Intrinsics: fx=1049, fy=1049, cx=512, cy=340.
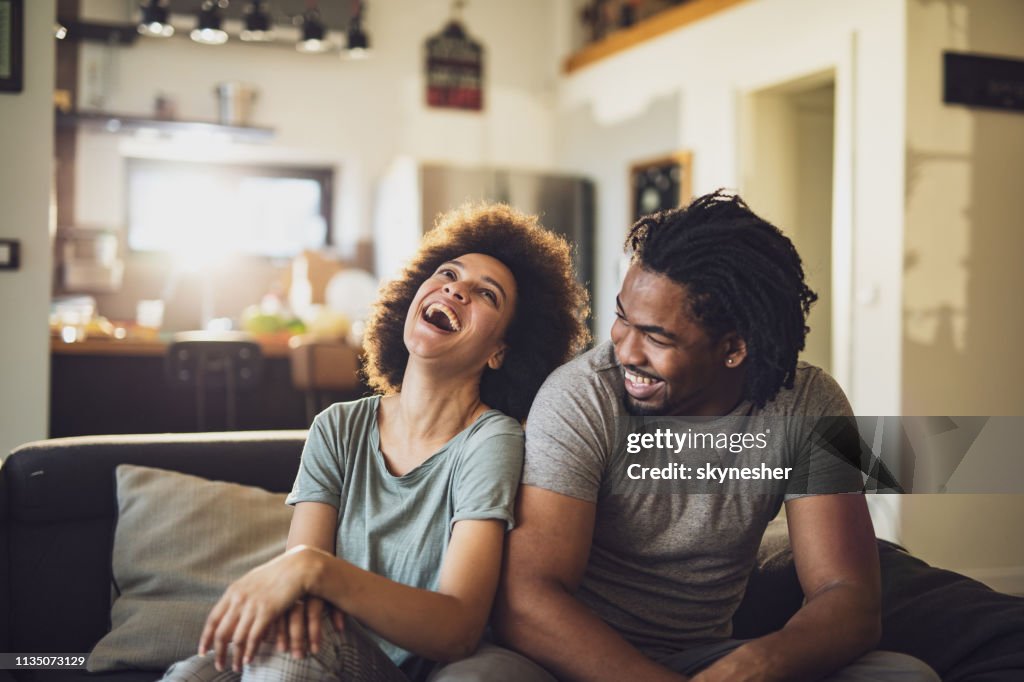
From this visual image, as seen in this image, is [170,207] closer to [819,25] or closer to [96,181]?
[96,181]

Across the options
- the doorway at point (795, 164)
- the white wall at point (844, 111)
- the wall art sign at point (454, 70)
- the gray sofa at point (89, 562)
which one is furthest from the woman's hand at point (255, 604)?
the wall art sign at point (454, 70)

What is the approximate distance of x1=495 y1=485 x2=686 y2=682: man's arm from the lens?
55.7 inches

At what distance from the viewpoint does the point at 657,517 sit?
155 cm

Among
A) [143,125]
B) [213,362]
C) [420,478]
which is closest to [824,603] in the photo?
[420,478]

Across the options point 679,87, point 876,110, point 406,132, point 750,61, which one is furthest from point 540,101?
point 876,110

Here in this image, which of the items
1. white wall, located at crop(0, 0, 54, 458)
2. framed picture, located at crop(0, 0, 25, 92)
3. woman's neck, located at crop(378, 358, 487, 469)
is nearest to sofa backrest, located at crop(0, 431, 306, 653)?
woman's neck, located at crop(378, 358, 487, 469)

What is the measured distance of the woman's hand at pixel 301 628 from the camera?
1261 millimetres

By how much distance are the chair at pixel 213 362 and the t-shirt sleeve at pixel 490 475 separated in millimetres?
3138

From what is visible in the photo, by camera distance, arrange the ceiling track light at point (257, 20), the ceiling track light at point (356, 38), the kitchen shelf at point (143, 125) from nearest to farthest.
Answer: the ceiling track light at point (257, 20) < the ceiling track light at point (356, 38) < the kitchen shelf at point (143, 125)

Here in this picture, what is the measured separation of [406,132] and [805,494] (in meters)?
5.71

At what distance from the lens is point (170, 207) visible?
648 centimetres

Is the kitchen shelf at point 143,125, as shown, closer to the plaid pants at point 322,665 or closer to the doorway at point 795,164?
the doorway at point 795,164

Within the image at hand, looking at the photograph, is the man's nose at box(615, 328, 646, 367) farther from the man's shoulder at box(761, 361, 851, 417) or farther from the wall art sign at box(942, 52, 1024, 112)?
the wall art sign at box(942, 52, 1024, 112)

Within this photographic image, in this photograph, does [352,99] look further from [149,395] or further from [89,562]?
[89,562]
